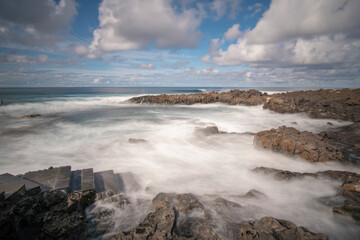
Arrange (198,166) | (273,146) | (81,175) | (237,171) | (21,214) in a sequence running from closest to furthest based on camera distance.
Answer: (21,214) → (81,175) → (237,171) → (198,166) → (273,146)

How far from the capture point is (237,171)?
5664mm

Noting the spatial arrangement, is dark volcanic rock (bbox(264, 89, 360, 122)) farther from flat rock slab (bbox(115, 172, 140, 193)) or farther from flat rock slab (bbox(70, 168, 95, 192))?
flat rock slab (bbox(70, 168, 95, 192))

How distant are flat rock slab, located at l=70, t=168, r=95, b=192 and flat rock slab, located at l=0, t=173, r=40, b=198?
65 cm

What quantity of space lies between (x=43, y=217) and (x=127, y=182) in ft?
6.85

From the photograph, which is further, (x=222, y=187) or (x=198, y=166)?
(x=198, y=166)

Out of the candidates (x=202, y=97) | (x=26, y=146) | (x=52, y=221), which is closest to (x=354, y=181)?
(x=52, y=221)

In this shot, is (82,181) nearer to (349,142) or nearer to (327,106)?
(349,142)

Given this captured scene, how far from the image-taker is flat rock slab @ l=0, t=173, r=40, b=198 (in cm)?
306

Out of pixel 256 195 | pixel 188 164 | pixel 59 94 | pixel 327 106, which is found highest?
pixel 327 106

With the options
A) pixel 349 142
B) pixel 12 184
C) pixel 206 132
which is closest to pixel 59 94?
pixel 206 132

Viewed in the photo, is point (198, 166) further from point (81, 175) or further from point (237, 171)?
point (81, 175)

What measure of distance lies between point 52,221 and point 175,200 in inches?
82.7

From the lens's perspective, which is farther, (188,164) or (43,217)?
(188,164)

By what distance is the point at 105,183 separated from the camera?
4305 mm
